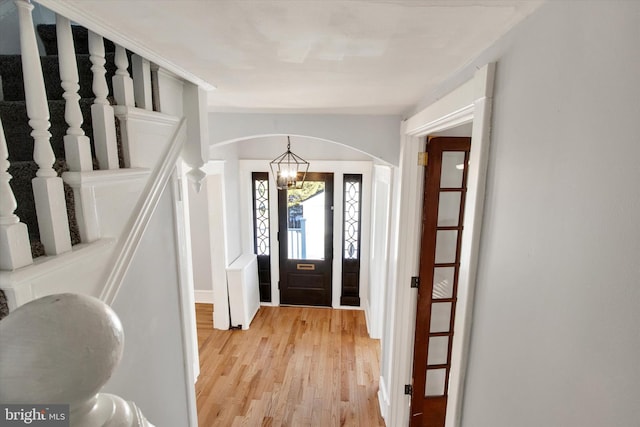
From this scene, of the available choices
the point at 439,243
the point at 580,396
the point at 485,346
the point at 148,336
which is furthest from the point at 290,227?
the point at 580,396

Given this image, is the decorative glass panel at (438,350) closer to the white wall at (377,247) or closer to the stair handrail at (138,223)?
the white wall at (377,247)

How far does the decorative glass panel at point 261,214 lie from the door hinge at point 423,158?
2.69 meters

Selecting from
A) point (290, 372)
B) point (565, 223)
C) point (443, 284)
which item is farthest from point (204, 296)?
point (565, 223)

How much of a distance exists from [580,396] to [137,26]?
124 cm

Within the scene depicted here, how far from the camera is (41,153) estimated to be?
65 centimetres

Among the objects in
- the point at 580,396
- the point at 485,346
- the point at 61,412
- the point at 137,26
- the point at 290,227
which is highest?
the point at 137,26

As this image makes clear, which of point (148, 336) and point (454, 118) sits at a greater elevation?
point (454, 118)

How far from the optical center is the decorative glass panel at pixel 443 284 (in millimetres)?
2283

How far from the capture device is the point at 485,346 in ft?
3.21

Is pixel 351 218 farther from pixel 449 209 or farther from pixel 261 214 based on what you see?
pixel 449 209

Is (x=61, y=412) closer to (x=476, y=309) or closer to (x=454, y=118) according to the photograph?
(x=476, y=309)

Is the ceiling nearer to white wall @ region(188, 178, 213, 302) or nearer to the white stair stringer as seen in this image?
the white stair stringer

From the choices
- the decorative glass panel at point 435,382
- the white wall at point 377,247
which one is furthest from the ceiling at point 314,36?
the white wall at point 377,247

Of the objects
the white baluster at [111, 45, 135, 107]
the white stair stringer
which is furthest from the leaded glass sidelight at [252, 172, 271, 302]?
the white baluster at [111, 45, 135, 107]
